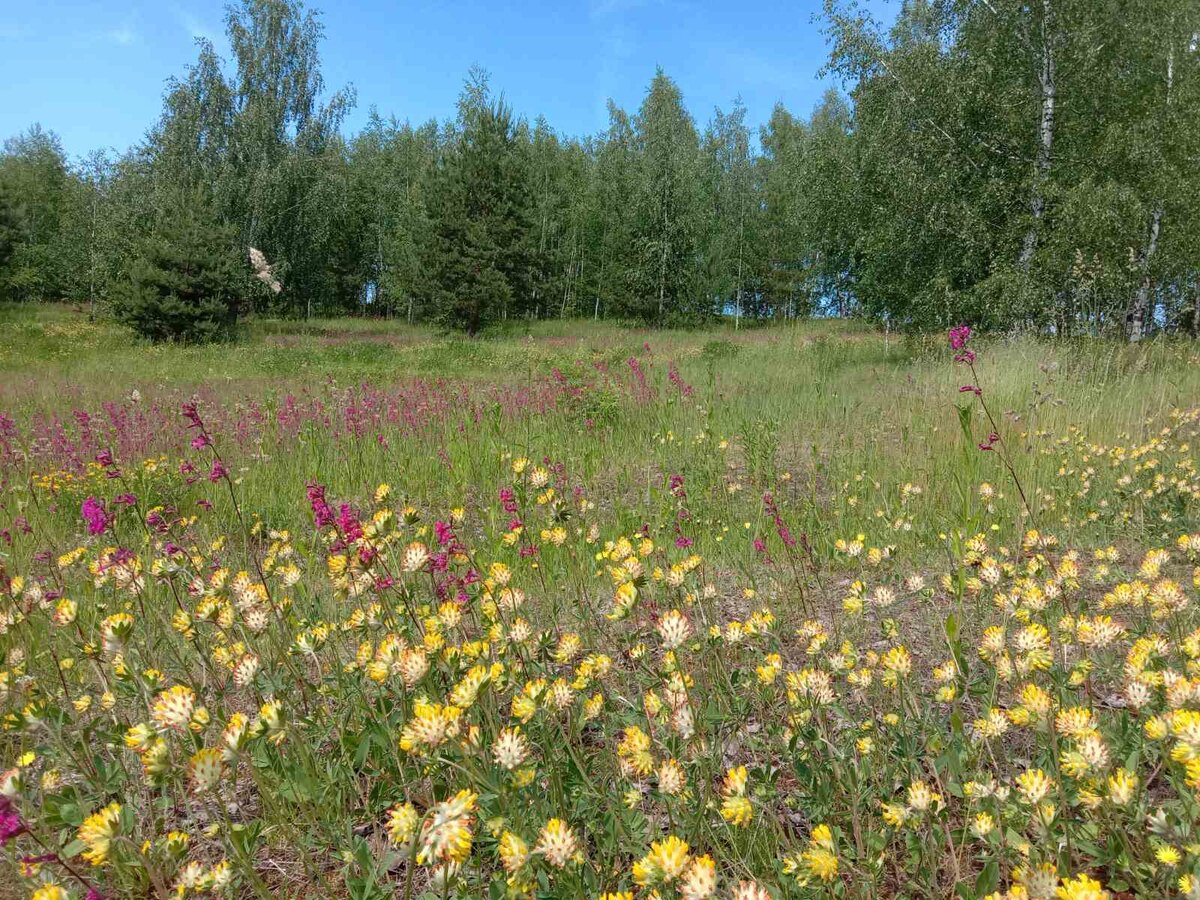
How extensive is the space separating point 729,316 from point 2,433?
113 feet

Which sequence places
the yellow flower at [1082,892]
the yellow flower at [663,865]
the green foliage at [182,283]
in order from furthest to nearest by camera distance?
the green foliage at [182,283] < the yellow flower at [663,865] < the yellow flower at [1082,892]

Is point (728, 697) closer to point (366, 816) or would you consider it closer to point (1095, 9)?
point (366, 816)

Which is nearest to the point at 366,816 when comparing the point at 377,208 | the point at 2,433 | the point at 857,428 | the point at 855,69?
the point at 857,428

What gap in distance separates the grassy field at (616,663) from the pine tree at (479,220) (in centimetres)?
1780

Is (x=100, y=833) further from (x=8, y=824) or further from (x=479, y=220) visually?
(x=479, y=220)

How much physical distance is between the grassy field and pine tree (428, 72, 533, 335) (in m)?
17.8

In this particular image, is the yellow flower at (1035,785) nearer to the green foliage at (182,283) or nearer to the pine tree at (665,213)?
the green foliage at (182,283)

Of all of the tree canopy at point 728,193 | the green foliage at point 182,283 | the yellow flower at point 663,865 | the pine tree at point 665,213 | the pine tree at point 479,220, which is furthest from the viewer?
the pine tree at point 665,213

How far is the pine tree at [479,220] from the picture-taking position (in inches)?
908

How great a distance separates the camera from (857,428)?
593cm

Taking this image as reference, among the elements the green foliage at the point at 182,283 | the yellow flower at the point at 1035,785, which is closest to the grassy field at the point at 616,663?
the yellow flower at the point at 1035,785

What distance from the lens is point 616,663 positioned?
2.28m

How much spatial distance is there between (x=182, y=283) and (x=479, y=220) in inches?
375

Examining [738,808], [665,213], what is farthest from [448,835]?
[665,213]
